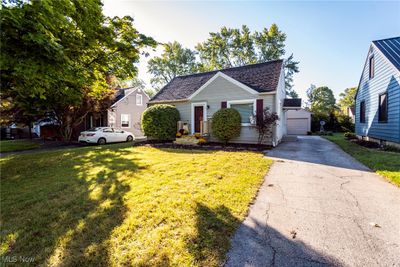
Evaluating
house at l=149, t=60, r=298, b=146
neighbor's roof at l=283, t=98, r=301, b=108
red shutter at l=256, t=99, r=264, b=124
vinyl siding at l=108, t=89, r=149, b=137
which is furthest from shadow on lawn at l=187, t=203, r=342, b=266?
vinyl siding at l=108, t=89, r=149, b=137

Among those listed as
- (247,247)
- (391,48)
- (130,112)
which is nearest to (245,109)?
(391,48)

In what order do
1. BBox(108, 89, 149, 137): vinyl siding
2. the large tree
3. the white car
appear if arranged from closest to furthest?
the large tree → the white car → BBox(108, 89, 149, 137): vinyl siding

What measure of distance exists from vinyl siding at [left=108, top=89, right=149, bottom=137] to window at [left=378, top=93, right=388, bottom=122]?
2029 cm

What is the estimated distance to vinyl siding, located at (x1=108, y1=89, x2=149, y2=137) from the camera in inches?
781

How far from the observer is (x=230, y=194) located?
Result: 3.79m

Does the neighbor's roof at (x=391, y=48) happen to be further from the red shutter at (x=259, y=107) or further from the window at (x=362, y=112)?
the red shutter at (x=259, y=107)

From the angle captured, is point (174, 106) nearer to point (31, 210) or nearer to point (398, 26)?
point (31, 210)

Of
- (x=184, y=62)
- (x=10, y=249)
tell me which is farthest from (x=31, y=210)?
(x=184, y=62)

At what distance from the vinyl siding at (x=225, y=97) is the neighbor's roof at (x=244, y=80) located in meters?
0.60

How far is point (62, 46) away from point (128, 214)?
437cm

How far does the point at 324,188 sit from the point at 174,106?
36.0ft

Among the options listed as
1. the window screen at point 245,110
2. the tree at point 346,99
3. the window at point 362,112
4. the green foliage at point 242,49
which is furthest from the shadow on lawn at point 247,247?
the tree at point 346,99

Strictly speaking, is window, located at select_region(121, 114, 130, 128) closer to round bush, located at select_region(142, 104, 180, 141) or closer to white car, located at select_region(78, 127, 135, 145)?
white car, located at select_region(78, 127, 135, 145)

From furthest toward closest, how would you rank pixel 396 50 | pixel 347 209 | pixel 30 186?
pixel 396 50, pixel 30 186, pixel 347 209
